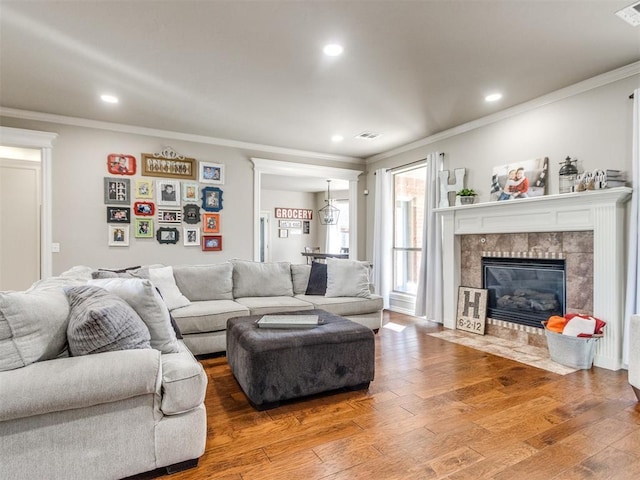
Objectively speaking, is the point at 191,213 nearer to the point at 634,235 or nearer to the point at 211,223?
the point at 211,223

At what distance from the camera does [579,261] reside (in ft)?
11.1

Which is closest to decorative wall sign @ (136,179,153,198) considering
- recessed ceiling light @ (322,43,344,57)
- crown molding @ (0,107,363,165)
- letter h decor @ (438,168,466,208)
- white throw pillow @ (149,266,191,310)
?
crown molding @ (0,107,363,165)

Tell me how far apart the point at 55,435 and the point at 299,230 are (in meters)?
8.86

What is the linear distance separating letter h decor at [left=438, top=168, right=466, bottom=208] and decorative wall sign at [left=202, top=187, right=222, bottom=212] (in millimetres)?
3112

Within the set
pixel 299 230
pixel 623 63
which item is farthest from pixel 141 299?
pixel 299 230

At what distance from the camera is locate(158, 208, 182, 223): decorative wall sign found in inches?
190

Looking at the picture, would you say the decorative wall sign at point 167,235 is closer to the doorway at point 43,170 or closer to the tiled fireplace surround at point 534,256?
the doorway at point 43,170

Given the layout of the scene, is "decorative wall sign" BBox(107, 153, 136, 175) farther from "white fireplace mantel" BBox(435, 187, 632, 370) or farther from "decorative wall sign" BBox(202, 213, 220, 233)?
"white fireplace mantel" BBox(435, 187, 632, 370)

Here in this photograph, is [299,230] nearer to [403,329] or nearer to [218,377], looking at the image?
[403,329]

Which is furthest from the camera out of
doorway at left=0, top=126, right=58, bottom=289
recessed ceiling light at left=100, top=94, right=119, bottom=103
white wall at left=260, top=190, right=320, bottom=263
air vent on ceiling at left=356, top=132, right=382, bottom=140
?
white wall at left=260, top=190, right=320, bottom=263

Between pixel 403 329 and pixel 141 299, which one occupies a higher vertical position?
pixel 141 299

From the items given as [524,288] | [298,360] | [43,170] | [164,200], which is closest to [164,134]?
[164,200]

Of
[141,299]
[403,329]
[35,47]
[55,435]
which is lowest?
[403,329]

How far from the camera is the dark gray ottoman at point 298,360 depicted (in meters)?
2.29
